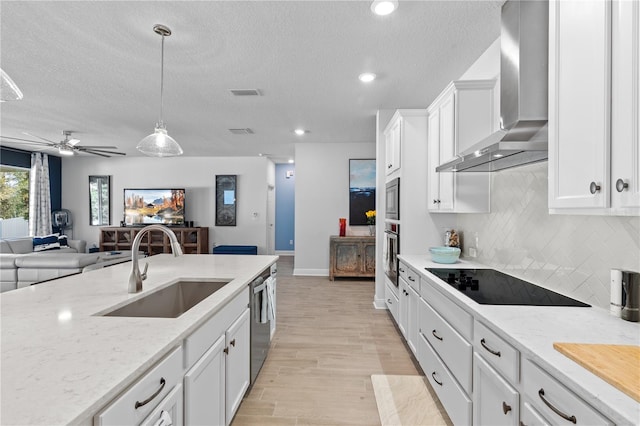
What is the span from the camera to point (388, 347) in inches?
120

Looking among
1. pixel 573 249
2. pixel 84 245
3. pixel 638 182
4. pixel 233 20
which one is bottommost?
pixel 84 245

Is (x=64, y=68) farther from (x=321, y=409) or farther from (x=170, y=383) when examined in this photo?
(x=321, y=409)

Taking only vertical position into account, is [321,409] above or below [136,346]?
below

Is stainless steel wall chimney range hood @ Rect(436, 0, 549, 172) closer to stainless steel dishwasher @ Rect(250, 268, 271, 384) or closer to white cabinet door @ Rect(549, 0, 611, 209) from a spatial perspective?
white cabinet door @ Rect(549, 0, 611, 209)

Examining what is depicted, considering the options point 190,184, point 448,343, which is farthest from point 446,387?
point 190,184

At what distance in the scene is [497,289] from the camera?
6.10ft

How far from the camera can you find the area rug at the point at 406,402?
200 cm

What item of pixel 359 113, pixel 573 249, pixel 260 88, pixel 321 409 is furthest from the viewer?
pixel 359 113

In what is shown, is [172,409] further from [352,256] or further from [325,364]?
[352,256]

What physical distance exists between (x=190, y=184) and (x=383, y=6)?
23.1ft

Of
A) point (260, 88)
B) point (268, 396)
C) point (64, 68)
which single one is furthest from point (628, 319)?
point (64, 68)

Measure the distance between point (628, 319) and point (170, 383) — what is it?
71.4 inches

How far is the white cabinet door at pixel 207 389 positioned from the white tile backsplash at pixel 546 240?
185cm

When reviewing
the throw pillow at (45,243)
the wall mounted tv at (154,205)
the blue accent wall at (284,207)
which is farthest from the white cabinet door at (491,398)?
the blue accent wall at (284,207)
